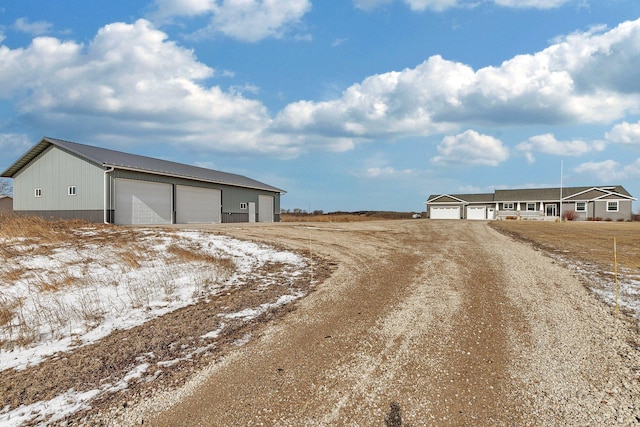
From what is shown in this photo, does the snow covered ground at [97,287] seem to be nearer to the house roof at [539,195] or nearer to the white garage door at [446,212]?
the white garage door at [446,212]

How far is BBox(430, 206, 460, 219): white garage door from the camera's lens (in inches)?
2175

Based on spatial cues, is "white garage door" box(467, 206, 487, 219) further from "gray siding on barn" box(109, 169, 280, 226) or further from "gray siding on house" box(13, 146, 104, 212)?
"gray siding on house" box(13, 146, 104, 212)

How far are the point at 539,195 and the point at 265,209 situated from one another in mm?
38345

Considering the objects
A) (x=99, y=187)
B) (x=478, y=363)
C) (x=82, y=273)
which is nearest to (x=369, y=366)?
(x=478, y=363)

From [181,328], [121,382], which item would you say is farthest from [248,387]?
[181,328]

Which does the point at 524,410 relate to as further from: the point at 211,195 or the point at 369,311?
the point at 211,195

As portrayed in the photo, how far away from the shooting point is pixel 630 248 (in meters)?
14.4

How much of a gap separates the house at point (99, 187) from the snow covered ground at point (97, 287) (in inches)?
327

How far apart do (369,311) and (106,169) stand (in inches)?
789

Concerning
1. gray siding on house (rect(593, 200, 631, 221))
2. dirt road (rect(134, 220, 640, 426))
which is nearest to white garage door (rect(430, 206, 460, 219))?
gray siding on house (rect(593, 200, 631, 221))

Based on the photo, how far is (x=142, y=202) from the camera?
76.2ft

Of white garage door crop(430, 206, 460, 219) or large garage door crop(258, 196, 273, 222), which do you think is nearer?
large garage door crop(258, 196, 273, 222)

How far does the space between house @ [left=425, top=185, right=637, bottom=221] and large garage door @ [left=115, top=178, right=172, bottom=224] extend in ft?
138

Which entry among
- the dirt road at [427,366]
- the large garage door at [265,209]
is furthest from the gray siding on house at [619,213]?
the dirt road at [427,366]
